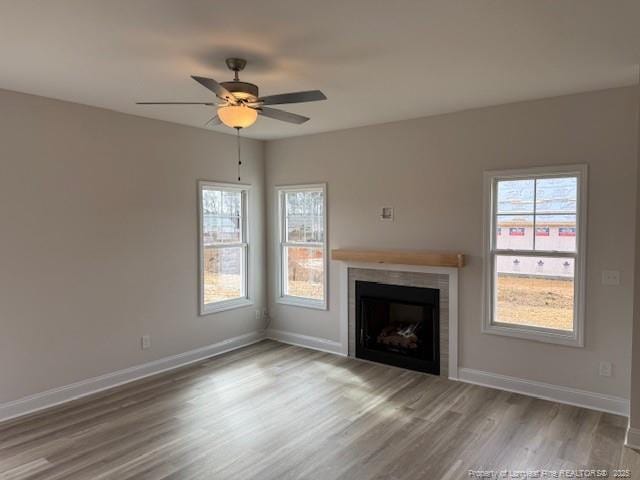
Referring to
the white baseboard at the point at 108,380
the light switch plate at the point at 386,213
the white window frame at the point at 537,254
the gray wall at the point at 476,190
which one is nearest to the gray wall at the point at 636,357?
the gray wall at the point at 476,190

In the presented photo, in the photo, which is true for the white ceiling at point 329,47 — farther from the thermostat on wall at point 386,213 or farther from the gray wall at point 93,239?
the thermostat on wall at point 386,213

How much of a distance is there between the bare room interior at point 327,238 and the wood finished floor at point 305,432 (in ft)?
0.08

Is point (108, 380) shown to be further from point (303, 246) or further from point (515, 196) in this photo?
point (515, 196)

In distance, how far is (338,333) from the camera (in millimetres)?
5410

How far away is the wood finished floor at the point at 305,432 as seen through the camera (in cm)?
292

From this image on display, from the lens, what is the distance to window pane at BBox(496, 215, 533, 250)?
161 inches


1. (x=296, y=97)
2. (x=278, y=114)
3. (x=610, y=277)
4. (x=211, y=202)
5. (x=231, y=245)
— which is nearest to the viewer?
(x=296, y=97)

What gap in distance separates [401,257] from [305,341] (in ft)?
6.07

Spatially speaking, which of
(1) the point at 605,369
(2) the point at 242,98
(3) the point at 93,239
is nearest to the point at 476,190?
(1) the point at 605,369

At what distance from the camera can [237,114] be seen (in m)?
2.78

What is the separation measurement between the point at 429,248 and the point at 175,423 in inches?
115

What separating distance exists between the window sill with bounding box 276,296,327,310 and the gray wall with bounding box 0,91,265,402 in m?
0.97

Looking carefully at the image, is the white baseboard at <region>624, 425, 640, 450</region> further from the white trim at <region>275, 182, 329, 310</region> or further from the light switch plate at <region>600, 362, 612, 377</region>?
the white trim at <region>275, 182, 329, 310</region>

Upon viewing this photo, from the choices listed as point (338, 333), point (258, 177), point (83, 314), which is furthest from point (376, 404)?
point (258, 177)
